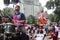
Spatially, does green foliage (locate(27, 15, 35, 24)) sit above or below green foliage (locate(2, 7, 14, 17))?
below

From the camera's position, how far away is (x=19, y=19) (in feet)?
14.4

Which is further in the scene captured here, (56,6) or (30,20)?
(56,6)

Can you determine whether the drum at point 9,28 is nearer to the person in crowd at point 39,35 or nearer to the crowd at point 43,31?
the crowd at point 43,31

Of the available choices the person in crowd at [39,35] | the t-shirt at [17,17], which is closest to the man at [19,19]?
the t-shirt at [17,17]

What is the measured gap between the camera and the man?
14.3 feet

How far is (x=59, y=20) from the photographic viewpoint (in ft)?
14.4

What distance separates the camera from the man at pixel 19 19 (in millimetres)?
4371

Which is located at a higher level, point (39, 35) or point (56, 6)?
point (56, 6)

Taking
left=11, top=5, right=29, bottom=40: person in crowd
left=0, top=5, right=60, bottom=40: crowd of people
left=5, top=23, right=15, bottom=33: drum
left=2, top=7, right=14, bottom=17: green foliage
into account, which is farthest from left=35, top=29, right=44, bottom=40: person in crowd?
left=2, top=7, right=14, bottom=17: green foliage

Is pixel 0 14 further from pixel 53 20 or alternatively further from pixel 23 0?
pixel 53 20

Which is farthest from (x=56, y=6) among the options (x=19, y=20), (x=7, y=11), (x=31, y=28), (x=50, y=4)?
(x=7, y=11)

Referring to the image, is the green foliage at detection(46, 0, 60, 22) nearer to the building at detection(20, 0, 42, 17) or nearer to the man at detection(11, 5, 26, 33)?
the building at detection(20, 0, 42, 17)

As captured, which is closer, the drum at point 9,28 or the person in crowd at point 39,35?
the drum at point 9,28

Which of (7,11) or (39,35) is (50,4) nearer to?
(39,35)
